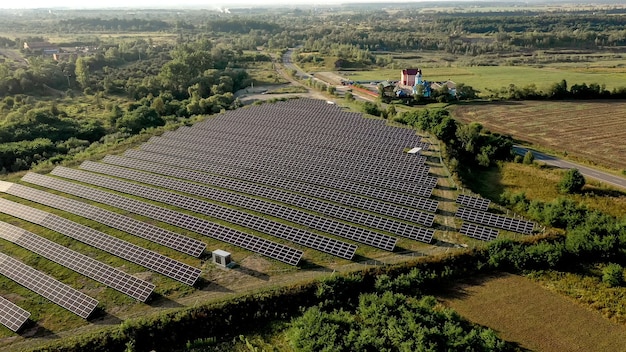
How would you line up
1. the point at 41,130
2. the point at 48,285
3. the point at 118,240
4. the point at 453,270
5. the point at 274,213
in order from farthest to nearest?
the point at 41,130
the point at 274,213
the point at 118,240
the point at 453,270
the point at 48,285

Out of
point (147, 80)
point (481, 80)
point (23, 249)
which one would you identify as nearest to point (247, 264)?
point (23, 249)

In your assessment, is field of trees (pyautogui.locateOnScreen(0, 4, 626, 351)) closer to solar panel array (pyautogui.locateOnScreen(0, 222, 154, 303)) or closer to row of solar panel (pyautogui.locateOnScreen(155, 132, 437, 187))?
solar panel array (pyautogui.locateOnScreen(0, 222, 154, 303))

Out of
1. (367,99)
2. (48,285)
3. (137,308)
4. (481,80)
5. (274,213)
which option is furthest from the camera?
(481,80)

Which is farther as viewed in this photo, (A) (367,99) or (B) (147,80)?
(B) (147,80)

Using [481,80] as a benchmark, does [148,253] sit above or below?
below

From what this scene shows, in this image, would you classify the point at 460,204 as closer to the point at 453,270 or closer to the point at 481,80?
the point at 453,270
